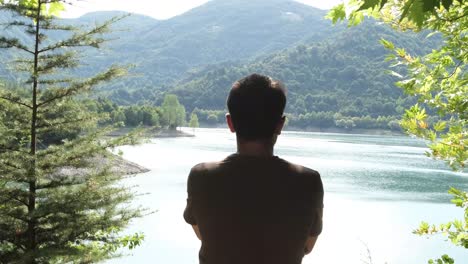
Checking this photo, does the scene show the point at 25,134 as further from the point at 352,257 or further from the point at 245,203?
the point at 352,257

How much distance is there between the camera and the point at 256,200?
145 cm

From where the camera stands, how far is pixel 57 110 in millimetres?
5742

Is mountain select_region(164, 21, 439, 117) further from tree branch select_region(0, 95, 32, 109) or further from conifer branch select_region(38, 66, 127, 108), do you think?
tree branch select_region(0, 95, 32, 109)

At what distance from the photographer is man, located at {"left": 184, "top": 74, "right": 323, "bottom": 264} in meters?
1.45

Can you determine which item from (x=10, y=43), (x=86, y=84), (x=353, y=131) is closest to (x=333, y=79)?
(x=353, y=131)

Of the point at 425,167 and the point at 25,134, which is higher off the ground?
the point at 25,134

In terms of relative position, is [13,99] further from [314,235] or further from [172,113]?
[172,113]

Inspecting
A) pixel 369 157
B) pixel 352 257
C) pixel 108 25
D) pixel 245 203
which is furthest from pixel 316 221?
pixel 369 157

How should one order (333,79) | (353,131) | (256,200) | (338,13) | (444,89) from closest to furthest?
1. (256,200)
2. (338,13)
3. (444,89)
4. (353,131)
5. (333,79)

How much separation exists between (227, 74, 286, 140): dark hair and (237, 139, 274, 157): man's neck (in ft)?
0.05

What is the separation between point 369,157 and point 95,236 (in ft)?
180

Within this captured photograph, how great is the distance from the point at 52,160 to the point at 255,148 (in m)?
4.50

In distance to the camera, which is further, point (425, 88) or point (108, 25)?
point (108, 25)

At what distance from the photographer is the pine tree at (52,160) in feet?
17.2
